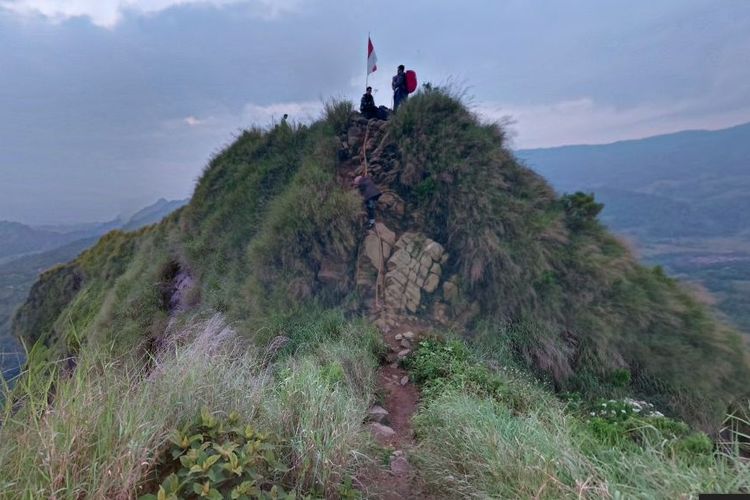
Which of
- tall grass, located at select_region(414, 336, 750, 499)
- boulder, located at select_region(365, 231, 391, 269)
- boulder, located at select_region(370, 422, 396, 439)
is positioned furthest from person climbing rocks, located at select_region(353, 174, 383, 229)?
tall grass, located at select_region(414, 336, 750, 499)

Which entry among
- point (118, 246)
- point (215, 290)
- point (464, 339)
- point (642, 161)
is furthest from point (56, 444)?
point (642, 161)

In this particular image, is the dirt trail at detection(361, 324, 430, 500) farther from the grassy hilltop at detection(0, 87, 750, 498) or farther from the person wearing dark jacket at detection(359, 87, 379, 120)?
the person wearing dark jacket at detection(359, 87, 379, 120)

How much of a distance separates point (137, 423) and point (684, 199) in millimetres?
81278

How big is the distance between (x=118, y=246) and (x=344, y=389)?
14.7m

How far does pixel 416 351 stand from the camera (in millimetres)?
5461

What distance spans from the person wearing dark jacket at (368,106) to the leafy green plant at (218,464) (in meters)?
8.44

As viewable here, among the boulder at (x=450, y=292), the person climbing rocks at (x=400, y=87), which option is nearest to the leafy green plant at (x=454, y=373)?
the boulder at (x=450, y=292)

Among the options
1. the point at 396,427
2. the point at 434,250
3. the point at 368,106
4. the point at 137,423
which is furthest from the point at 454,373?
the point at 368,106

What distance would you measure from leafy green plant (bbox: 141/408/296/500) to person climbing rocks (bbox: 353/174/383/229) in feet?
17.9

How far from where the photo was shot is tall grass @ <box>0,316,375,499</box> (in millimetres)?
1634

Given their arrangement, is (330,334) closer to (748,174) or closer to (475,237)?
(475,237)

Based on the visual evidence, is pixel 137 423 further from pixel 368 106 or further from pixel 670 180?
pixel 670 180

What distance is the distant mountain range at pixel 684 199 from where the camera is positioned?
16906 millimetres

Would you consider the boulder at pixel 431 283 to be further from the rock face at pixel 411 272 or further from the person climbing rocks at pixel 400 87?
the person climbing rocks at pixel 400 87
